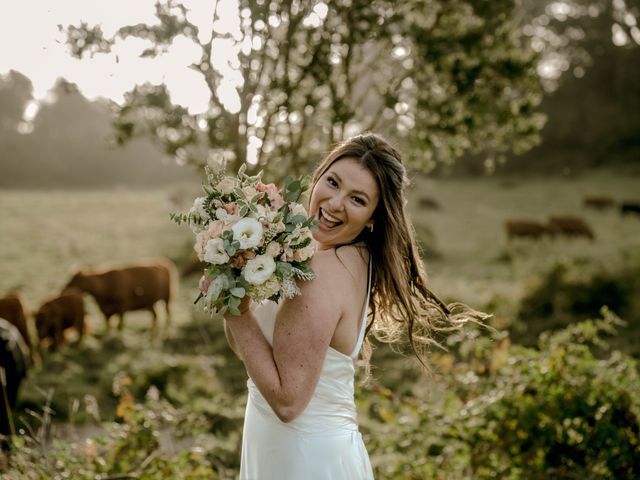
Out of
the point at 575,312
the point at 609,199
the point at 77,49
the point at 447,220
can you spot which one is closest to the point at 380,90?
the point at 77,49

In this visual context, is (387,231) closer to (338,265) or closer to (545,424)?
(338,265)

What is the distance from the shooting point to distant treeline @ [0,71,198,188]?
49094 millimetres

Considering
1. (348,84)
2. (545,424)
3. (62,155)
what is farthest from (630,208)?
(62,155)

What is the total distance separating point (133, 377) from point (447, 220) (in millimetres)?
23376

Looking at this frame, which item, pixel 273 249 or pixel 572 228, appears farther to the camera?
pixel 572 228

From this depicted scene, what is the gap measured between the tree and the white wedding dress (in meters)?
3.13

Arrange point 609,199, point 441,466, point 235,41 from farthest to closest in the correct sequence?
point 609,199 < point 235,41 < point 441,466

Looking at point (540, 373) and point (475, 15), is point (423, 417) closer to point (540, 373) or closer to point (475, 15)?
point (540, 373)

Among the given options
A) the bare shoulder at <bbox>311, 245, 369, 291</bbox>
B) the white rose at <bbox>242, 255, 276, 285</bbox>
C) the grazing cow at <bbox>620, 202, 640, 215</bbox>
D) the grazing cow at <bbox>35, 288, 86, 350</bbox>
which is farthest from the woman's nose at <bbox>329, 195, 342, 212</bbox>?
the grazing cow at <bbox>620, 202, 640, 215</bbox>

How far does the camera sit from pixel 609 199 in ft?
97.8

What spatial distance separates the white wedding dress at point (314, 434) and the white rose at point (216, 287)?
1.08 ft

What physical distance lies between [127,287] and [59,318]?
1.95 m

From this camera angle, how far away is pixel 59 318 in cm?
1003

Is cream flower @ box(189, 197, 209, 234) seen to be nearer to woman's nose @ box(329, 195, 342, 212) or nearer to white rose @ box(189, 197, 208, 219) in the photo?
white rose @ box(189, 197, 208, 219)
